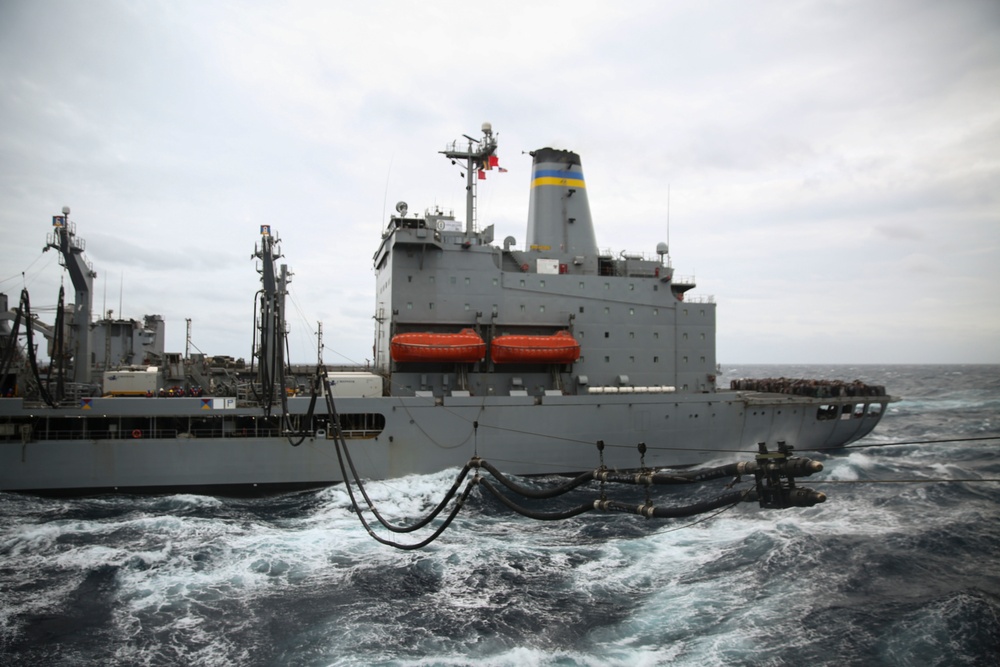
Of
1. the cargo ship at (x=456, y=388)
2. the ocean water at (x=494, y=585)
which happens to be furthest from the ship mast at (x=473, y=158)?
the ocean water at (x=494, y=585)

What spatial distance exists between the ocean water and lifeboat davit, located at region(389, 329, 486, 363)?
473 centimetres

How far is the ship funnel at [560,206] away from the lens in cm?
2541

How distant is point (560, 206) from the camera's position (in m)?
25.4

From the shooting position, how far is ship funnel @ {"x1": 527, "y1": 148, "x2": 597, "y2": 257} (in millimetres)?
25406

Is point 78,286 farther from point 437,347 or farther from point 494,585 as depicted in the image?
point 494,585

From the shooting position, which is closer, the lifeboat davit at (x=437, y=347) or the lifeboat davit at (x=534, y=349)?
the lifeboat davit at (x=437, y=347)

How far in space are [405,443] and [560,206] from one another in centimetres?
1162

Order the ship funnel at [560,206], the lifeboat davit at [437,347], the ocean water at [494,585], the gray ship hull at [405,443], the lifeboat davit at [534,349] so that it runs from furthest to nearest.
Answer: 1. the ship funnel at [560,206]
2. the lifeboat davit at [534,349]
3. the lifeboat davit at [437,347]
4. the gray ship hull at [405,443]
5. the ocean water at [494,585]

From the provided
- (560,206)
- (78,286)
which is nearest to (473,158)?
(560,206)

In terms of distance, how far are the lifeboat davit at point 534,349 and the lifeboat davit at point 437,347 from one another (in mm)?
661

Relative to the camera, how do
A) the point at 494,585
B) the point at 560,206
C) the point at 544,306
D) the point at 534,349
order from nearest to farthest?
1. the point at 494,585
2. the point at 534,349
3. the point at 544,306
4. the point at 560,206

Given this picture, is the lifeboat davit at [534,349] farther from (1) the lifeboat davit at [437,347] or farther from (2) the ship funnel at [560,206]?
(2) the ship funnel at [560,206]

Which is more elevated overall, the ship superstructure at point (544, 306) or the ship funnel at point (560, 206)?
the ship funnel at point (560, 206)

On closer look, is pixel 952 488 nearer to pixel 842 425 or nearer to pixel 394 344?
pixel 842 425
